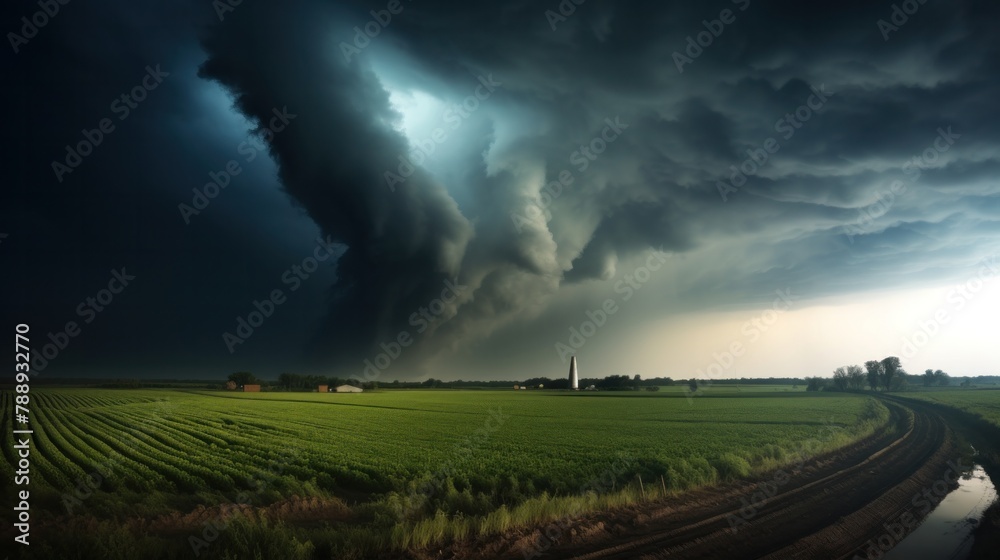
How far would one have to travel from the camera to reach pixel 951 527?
17969mm

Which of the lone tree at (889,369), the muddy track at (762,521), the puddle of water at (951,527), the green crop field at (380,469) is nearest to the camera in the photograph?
the muddy track at (762,521)

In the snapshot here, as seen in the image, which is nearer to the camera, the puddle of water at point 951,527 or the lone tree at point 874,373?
the puddle of water at point 951,527

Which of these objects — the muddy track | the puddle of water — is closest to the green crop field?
the muddy track

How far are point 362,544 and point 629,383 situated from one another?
641 ft

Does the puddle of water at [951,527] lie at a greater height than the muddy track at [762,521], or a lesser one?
lesser

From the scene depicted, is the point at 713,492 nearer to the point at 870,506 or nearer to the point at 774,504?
the point at 774,504

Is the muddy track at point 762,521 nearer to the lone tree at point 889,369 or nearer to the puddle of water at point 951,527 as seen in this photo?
the puddle of water at point 951,527

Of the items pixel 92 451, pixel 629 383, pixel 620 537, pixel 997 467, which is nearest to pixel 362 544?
pixel 620 537

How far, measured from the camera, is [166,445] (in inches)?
1369

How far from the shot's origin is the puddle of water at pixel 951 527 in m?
15.4

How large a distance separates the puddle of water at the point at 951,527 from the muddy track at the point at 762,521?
90 centimetres

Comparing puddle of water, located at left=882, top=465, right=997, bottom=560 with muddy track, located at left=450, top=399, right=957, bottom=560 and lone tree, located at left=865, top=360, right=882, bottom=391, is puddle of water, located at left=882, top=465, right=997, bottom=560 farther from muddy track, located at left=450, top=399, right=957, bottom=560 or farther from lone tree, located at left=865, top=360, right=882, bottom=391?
lone tree, located at left=865, top=360, right=882, bottom=391

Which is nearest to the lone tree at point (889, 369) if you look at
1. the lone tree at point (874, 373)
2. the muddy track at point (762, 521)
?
the lone tree at point (874, 373)

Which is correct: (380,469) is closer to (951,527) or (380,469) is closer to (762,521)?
(762,521)
